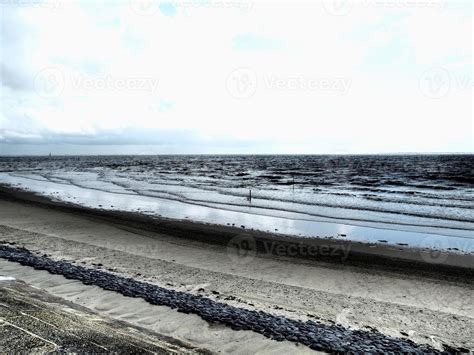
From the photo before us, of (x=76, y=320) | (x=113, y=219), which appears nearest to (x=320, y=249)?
(x=76, y=320)

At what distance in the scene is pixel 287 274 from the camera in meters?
8.89

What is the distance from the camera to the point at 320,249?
1156 centimetres

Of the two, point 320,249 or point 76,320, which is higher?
point 76,320

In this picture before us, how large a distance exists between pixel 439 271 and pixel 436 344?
472 centimetres

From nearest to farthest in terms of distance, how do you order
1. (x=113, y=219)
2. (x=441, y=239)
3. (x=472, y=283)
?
(x=472, y=283), (x=441, y=239), (x=113, y=219)

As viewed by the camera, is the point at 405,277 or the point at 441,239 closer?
the point at 405,277

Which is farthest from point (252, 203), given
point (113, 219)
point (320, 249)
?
point (320, 249)

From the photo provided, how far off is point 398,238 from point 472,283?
5.42 metres

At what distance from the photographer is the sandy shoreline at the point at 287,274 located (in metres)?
6.20

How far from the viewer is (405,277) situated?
8852 millimetres

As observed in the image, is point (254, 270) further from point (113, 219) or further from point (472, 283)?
A: point (113, 219)

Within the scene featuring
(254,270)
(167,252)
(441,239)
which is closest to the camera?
(254,270)

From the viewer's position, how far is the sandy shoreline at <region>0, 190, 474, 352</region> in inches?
244

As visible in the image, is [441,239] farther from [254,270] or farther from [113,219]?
[113,219]
